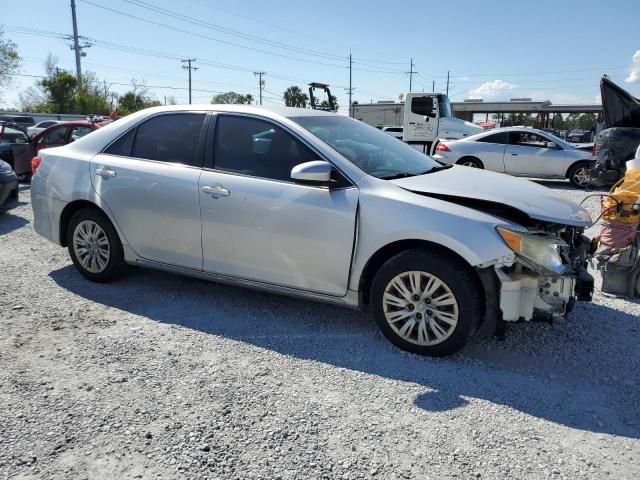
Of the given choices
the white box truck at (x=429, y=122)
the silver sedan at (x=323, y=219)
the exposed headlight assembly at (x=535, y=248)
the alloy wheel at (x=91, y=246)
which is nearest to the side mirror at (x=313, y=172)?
the silver sedan at (x=323, y=219)

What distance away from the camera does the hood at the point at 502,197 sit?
3.38 m

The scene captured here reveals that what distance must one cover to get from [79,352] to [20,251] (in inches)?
127

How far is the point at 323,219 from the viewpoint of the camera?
3.62 m

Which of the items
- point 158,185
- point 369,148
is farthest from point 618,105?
point 158,185

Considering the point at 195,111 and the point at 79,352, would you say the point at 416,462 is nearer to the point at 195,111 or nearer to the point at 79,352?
the point at 79,352

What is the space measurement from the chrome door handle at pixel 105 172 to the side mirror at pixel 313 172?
187 cm

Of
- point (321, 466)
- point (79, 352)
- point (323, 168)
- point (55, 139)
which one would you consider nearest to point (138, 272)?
point (79, 352)

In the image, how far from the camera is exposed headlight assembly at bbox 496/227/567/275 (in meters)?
3.21

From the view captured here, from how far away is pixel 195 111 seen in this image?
4.37 meters

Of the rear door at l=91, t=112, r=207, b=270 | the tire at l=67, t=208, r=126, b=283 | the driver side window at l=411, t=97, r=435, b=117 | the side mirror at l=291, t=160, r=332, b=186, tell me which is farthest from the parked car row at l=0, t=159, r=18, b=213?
the driver side window at l=411, t=97, r=435, b=117

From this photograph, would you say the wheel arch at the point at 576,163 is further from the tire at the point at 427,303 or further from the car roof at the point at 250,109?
the tire at the point at 427,303

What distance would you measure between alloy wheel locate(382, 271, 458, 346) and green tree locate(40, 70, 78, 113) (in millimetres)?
62044

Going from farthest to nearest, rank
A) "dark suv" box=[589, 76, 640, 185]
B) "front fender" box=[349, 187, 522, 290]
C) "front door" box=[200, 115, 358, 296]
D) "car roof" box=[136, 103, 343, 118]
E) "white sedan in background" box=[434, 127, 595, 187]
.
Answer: "white sedan in background" box=[434, 127, 595, 187] < "dark suv" box=[589, 76, 640, 185] < "car roof" box=[136, 103, 343, 118] < "front door" box=[200, 115, 358, 296] < "front fender" box=[349, 187, 522, 290]

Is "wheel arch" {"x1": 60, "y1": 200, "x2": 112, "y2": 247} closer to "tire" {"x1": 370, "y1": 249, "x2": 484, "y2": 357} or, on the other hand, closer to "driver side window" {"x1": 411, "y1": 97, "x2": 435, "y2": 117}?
"tire" {"x1": 370, "y1": 249, "x2": 484, "y2": 357}
